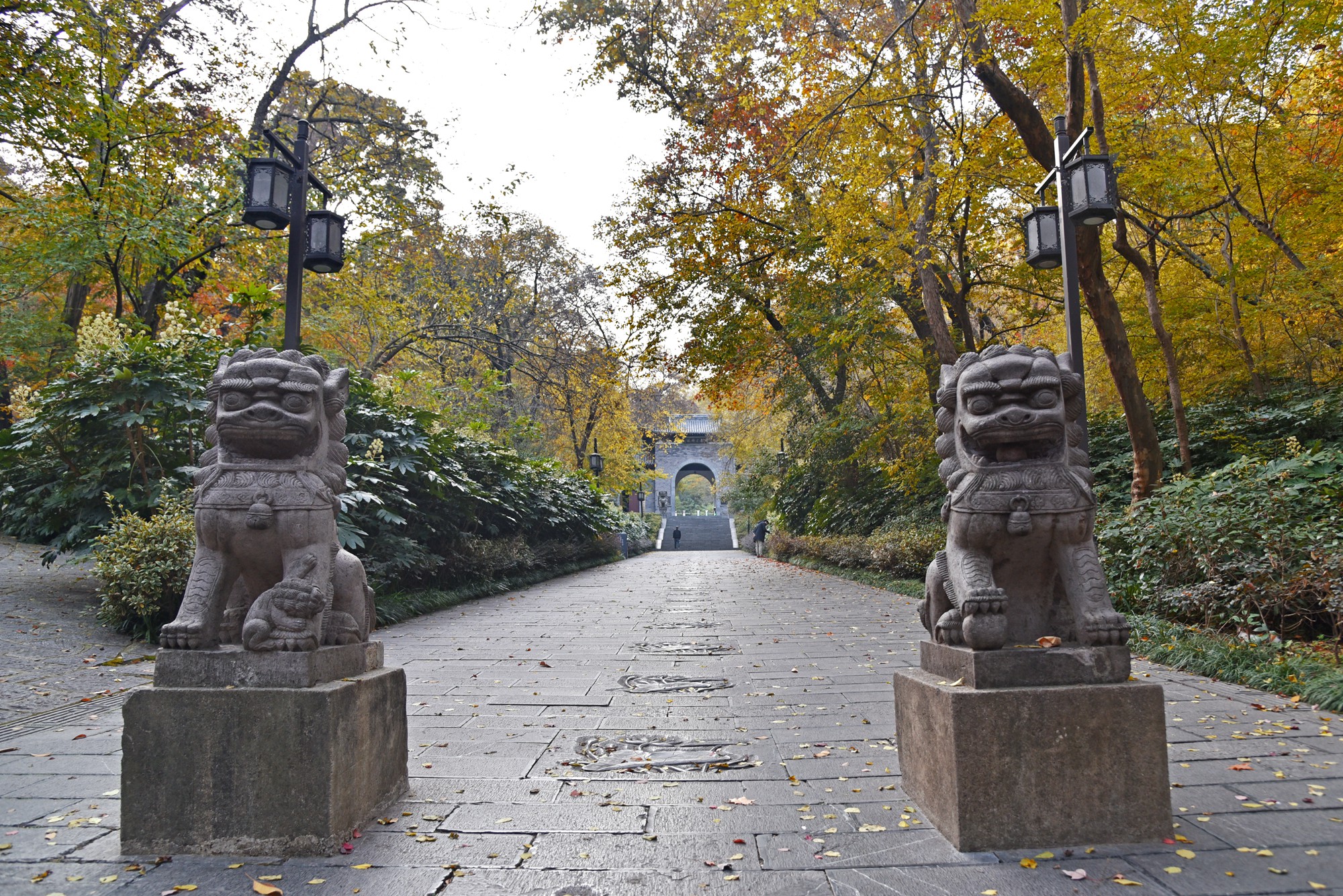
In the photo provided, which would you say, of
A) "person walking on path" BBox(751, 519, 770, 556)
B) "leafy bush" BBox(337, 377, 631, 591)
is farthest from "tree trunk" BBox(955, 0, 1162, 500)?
"person walking on path" BBox(751, 519, 770, 556)

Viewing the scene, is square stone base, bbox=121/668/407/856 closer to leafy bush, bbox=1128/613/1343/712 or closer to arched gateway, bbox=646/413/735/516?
leafy bush, bbox=1128/613/1343/712

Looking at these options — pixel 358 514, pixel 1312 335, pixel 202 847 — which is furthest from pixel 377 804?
pixel 1312 335

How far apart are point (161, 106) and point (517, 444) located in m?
14.2

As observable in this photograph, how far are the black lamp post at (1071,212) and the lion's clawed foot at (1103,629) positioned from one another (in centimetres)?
323

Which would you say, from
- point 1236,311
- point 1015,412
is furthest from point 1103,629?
point 1236,311

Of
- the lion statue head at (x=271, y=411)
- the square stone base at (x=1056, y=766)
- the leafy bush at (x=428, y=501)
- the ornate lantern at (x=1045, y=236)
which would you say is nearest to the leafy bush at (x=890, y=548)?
the ornate lantern at (x=1045, y=236)

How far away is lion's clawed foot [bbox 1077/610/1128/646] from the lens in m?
2.78

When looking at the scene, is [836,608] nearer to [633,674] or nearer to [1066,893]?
[633,674]

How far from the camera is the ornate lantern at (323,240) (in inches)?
273

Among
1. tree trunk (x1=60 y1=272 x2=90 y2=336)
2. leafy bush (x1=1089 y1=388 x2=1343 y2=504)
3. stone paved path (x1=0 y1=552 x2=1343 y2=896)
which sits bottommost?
stone paved path (x1=0 y1=552 x2=1343 y2=896)

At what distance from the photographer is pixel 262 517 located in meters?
2.88

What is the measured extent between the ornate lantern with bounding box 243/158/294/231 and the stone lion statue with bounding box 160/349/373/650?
3.83 meters

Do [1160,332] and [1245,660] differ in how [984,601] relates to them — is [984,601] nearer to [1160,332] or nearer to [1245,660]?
[1245,660]

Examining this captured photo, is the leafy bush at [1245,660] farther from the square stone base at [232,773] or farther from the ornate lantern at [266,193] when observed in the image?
the ornate lantern at [266,193]
